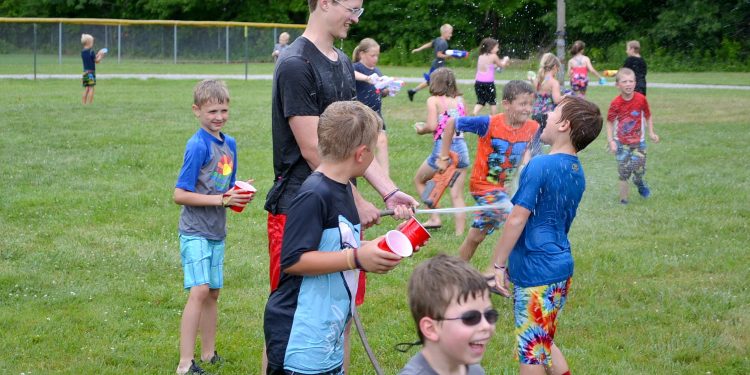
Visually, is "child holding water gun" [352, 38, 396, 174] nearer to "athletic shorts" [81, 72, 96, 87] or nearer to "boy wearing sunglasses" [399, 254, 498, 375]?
"boy wearing sunglasses" [399, 254, 498, 375]

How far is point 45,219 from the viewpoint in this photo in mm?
→ 9266

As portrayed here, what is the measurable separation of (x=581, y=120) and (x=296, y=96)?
1.35 meters

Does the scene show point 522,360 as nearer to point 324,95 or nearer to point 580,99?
point 580,99

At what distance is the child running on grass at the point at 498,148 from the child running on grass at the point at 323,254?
3646mm

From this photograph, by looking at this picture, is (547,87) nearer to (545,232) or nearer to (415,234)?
(545,232)

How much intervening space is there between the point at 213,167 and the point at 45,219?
4.76 metres

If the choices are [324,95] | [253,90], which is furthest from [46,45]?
[324,95]

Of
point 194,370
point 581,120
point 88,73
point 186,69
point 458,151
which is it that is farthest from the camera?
point 186,69

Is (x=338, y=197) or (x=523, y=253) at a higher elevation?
(x=338, y=197)

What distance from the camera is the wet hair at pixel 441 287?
279 centimetres

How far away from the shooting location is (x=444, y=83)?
9180mm

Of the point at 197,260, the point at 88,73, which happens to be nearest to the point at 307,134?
the point at 197,260

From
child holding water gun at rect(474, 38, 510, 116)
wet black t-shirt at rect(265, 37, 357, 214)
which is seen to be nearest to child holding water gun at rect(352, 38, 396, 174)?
wet black t-shirt at rect(265, 37, 357, 214)

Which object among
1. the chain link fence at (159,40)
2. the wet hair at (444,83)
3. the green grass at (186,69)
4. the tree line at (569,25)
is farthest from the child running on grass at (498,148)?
the chain link fence at (159,40)
